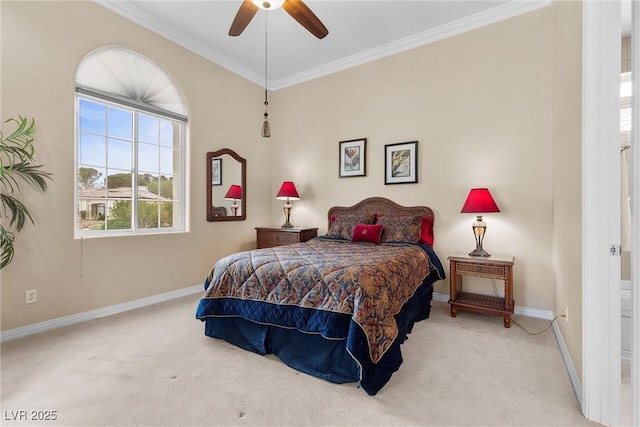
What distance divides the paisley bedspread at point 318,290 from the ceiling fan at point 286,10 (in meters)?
1.91

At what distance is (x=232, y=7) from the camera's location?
3250 mm

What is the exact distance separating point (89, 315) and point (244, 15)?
3107 mm

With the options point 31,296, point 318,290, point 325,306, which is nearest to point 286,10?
point 318,290

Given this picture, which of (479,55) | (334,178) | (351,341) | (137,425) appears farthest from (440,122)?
(137,425)

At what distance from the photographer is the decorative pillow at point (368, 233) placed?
3.53 metres

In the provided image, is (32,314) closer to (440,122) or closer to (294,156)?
(294,156)

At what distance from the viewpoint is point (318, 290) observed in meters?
2.08

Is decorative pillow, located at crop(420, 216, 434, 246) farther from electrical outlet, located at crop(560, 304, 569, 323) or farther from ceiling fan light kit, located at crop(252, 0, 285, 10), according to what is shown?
ceiling fan light kit, located at crop(252, 0, 285, 10)

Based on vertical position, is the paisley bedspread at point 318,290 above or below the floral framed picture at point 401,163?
below

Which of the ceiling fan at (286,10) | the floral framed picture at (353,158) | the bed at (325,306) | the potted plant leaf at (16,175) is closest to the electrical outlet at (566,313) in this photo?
the bed at (325,306)

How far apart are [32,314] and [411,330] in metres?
3.28

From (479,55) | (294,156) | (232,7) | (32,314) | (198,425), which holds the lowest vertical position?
(198,425)

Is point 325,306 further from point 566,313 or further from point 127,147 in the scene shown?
point 127,147
